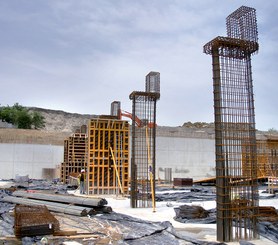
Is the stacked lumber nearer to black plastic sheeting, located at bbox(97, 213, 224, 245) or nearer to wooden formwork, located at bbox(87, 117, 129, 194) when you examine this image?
black plastic sheeting, located at bbox(97, 213, 224, 245)

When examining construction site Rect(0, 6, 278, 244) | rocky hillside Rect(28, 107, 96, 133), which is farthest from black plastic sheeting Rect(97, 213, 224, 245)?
rocky hillside Rect(28, 107, 96, 133)

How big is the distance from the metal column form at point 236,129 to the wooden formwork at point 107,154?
11553mm

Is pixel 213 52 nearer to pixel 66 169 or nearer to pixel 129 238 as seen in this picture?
pixel 129 238

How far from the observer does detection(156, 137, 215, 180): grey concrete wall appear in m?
36.3

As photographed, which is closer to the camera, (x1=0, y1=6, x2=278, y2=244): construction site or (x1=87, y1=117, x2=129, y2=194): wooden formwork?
(x1=0, y1=6, x2=278, y2=244): construction site

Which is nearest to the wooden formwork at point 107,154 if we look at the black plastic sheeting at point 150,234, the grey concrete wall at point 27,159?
the black plastic sheeting at point 150,234

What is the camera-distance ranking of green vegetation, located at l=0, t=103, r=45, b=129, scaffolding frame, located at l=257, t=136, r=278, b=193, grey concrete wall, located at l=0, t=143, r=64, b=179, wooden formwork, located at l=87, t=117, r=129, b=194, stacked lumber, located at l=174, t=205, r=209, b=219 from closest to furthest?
stacked lumber, located at l=174, t=205, r=209, b=219 → wooden formwork, located at l=87, t=117, r=129, b=194 → scaffolding frame, located at l=257, t=136, r=278, b=193 → grey concrete wall, located at l=0, t=143, r=64, b=179 → green vegetation, located at l=0, t=103, r=45, b=129

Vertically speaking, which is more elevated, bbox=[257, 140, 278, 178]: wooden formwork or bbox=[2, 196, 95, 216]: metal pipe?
bbox=[257, 140, 278, 178]: wooden formwork

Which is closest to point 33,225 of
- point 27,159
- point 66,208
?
point 66,208

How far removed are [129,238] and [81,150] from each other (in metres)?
20.8

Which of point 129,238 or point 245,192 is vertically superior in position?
point 245,192

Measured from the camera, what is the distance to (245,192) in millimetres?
7773

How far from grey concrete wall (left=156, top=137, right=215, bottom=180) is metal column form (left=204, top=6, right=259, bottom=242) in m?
28.0

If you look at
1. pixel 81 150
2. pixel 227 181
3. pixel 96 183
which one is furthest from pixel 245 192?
pixel 81 150
